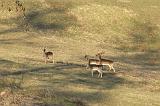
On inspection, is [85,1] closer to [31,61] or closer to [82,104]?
[31,61]

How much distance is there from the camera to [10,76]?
32.3m

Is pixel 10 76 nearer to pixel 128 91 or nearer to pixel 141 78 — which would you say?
pixel 128 91

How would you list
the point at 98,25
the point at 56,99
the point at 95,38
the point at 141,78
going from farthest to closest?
the point at 98,25 < the point at 95,38 < the point at 141,78 < the point at 56,99

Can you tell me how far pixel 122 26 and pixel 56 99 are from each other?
132 ft

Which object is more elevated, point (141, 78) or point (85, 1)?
point (85, 1)

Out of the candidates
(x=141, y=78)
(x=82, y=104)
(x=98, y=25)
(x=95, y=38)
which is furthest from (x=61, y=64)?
(x=98, y=25)

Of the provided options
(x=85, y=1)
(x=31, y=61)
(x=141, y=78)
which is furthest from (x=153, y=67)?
(x=85, y=1)

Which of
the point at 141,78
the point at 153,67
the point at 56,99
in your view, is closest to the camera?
the point at 56,99

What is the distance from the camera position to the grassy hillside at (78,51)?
3009cm

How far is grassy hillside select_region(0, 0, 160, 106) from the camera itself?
30.1 meters

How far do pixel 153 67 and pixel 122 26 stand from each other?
1770 cm

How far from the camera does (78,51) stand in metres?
53.1

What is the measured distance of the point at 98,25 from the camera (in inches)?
2621

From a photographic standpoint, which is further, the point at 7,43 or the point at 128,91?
the point at 7,43
